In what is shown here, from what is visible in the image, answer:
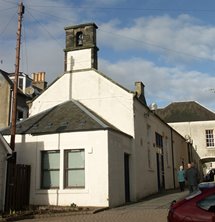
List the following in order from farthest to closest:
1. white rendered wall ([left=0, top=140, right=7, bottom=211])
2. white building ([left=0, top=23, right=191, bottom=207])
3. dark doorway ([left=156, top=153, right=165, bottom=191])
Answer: dark doorway ([left=156, top=153, right=165, bottom=191]), white building ([left=0, top=23, right=191, bottom=207]), white rendered wall ([left=0, top=140, right=7, bottom=211])

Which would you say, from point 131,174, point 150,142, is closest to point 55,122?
point 131,174

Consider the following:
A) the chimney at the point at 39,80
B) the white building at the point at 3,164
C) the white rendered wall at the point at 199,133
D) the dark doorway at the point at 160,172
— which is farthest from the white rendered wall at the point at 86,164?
the white rendered wall at the point at 199,133

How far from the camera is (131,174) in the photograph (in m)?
19.6

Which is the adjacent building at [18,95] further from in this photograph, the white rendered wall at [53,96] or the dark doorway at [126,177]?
the dark doorway at [126,177]

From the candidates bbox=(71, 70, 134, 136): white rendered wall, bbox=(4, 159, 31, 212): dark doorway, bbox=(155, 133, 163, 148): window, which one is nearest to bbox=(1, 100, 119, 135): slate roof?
bbox=(71, 70, 134, 136): white rendered wall

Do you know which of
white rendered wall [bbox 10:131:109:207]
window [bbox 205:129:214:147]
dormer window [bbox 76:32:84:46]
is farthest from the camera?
window [bbox 205:129:214:147]

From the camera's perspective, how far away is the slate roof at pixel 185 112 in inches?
1710

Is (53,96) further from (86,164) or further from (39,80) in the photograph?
(39,80)

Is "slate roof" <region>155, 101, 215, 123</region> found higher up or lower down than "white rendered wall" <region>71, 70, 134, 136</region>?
higher up

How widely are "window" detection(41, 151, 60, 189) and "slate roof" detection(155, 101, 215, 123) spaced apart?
28667 mm

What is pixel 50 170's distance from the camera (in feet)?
57.1

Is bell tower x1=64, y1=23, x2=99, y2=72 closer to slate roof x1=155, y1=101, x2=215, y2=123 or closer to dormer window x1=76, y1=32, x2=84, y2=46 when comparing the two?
dormer window x1=76, y1=32, x2=84, y2=46

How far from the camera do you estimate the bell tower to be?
21812mm

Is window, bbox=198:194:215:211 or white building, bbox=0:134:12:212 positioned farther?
white building, bbox=0:134:12:212
